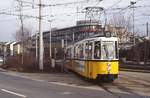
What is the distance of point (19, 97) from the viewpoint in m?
16.7

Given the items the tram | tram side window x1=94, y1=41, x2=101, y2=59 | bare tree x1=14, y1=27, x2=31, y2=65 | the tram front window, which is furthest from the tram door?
bare tree x1=14, y1=27, x2=31, y2=65

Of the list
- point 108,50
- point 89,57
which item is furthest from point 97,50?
point 89,57

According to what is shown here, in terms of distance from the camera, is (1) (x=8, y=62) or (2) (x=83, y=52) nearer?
(2) (x=83, y=52)

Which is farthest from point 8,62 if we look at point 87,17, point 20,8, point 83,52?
point 83,52

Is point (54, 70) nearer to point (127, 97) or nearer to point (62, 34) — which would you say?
point (127, 97)

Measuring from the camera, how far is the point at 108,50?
23.1 meters

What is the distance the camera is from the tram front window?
907 inches

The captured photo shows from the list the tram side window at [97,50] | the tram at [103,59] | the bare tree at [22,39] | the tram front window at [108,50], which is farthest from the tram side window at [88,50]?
the bare tree at [22,39]

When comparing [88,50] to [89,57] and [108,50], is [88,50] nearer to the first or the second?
[89,57]

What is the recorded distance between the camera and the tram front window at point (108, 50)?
75.6 feet

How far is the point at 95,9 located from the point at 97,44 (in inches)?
296

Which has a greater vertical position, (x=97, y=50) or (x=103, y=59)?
(x=97, y=50)

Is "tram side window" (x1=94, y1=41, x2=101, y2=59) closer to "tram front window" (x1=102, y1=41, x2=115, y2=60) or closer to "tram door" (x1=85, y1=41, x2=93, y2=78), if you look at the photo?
"tram front window" (x1=102, y1=41, x2=115, y2=60)

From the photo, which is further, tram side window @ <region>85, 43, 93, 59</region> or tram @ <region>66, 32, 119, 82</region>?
tram side window @ <region>85, 43, 93, 59</region>
